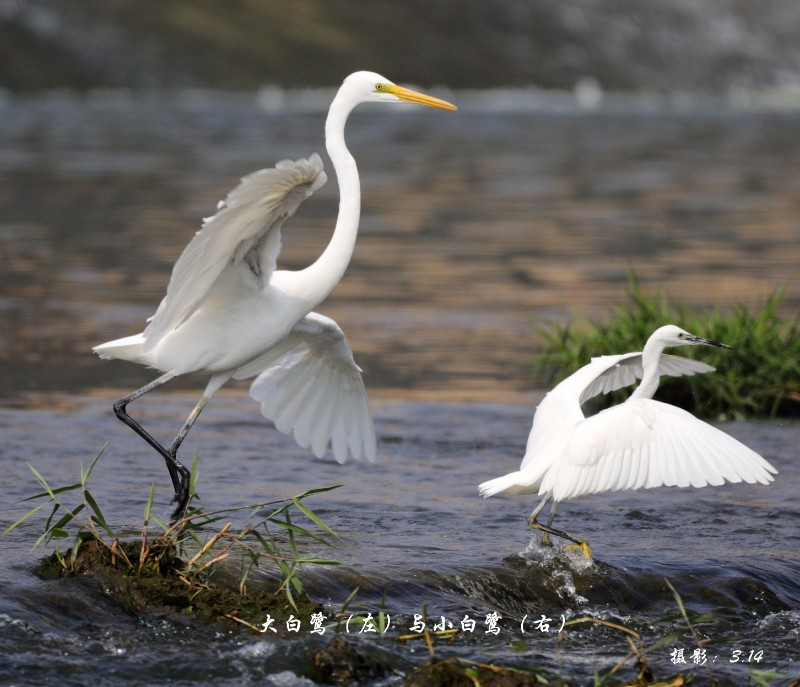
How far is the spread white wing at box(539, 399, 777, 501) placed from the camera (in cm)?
626

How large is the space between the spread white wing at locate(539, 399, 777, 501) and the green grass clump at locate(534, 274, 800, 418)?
345 centimetres

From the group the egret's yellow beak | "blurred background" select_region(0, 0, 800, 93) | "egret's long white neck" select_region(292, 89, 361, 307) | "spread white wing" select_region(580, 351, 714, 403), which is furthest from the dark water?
"blurred background" select_region(0, 0, 800, 93)

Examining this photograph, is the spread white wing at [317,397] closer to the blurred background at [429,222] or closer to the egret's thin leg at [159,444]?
the egret's thin leg at [159,444]

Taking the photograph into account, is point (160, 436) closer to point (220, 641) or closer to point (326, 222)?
point (220, 641)

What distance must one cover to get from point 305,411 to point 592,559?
191 cm

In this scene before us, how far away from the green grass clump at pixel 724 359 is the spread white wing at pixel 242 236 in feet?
13.5

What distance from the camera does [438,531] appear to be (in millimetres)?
7551

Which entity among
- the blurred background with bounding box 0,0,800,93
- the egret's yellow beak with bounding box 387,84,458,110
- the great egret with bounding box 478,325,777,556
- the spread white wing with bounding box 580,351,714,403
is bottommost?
the great egret with bounding box 478,325,777,556

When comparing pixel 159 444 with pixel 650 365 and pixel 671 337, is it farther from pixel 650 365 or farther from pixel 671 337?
pixel 671 337

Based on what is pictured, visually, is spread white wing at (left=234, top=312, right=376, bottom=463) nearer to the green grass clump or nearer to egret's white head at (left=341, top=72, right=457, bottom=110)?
egret's white head at (left=341, top=72, right=457, bottom=110)

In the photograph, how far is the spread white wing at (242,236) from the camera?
5.97 metres

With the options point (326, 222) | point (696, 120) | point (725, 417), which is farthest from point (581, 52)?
point (725, 417)

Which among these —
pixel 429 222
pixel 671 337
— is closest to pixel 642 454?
pixel 671 337


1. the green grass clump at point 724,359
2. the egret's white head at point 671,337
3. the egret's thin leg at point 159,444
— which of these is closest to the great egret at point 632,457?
the egret's white head at point 671,337
